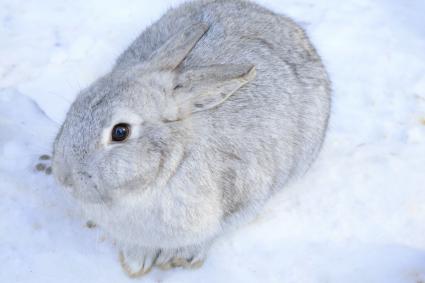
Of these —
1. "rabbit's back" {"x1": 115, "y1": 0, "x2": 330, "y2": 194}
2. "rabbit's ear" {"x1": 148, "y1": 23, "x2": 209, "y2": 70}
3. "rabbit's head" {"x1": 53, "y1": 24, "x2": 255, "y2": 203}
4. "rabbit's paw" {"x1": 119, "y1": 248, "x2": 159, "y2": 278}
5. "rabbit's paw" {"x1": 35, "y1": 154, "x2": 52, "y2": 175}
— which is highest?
"rabbit's ear" {"x1": 148, "y1": 23, "x2": 209, "y2": 70}

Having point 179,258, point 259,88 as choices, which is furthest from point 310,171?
point 179,258

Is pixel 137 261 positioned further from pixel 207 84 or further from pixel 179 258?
pixel 207 84

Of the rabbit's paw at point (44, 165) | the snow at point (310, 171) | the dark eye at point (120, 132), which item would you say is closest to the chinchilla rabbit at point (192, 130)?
the dark eye at point (120, 132)

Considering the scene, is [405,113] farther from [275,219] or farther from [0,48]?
[0,48]

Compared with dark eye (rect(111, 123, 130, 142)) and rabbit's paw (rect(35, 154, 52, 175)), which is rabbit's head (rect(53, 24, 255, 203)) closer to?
dark eye (rect(111, 123, 130, 142))

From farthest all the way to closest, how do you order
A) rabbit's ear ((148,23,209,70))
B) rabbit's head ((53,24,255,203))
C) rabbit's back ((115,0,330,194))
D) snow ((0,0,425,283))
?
snow ((0,0,425,283)) < rabbit's back ((115,0,330,194)) < rabbit's ear ((148,23,209,70)) < rabbit's head ((53,24,255,203))

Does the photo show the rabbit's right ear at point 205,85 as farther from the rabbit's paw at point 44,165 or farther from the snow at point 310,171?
the rabbit's paw at point 44,165

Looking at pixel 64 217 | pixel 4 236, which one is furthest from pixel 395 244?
pixel 4 236

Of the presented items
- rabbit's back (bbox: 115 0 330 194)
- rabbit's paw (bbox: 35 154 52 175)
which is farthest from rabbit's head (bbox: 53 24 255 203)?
rabbit's paw (bbox: 35 154 52 175)
